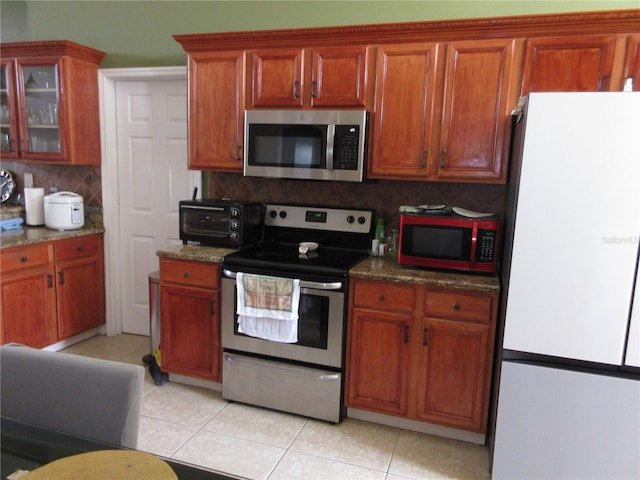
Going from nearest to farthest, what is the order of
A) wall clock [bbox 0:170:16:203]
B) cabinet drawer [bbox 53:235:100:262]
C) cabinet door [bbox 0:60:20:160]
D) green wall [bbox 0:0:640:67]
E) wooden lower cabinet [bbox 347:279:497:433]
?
wooden lower cabinet [bbox 347:279:497:433] → green wall [bbox 0:0:640:67] → cabinet drawer [bbox 53:235:100:262] → cabinet door [bbox 0:60:20:160] → wall clock [bbox 0:170:16:203]

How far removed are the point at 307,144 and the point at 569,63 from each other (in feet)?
4.75

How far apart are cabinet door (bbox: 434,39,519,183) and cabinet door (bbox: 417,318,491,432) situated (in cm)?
85

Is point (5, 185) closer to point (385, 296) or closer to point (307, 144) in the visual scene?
point (307, 144)

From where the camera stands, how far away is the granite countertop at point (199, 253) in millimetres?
→ 2713

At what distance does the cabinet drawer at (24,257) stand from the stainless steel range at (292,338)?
1.48m

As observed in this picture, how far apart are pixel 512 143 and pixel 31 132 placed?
3437 millimetres

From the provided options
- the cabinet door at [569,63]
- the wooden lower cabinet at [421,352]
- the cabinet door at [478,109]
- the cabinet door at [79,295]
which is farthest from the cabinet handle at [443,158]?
the cabinet door at [79,295]

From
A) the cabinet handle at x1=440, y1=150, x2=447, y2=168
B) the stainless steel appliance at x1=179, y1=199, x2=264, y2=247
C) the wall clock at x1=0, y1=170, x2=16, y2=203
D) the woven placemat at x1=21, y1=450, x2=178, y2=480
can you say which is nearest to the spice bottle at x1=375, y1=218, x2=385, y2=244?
the cabinet handle at x1=440, y1=150, x2=447, y2=168

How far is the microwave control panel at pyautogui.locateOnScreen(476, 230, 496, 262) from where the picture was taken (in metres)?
Answer: 2.35

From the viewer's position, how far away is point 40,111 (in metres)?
3.44

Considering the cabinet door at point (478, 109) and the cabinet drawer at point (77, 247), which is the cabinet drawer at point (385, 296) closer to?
the cabinet door at point (478, 109)

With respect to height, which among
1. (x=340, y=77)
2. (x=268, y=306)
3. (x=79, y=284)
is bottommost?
(x=79, y=284)

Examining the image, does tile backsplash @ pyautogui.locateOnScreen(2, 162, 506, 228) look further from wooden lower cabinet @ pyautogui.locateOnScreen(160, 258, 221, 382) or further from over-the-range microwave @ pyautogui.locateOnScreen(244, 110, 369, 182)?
wooden lower cabinet @ pyautogui.locateOnScreen(160, 258, 221, 382)

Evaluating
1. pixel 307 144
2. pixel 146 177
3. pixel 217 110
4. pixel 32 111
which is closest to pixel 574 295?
pixel 307 144
